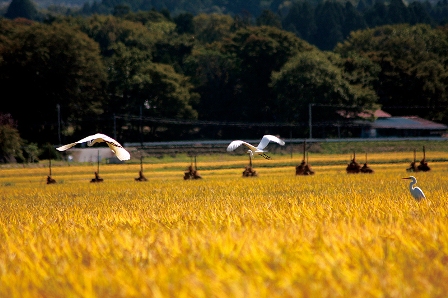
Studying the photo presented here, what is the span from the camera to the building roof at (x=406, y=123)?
3334 inches

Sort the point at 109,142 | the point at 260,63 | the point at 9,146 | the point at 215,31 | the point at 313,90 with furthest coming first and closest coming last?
the point at 215,31 < the point at 260,63 < the point at 313,90 < the point at 9,146 < the point at 109,142

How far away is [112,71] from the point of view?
278 ft

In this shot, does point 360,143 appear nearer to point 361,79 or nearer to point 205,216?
point 361,79

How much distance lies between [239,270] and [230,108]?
86635 millimetres

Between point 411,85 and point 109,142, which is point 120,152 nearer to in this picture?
point 109,142

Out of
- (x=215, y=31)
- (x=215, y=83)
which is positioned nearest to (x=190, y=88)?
(x=215, y=83)

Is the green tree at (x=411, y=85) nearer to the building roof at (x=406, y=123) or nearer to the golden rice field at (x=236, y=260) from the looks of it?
the building roof at (x=406, y=123)

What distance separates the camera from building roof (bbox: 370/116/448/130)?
278 feet

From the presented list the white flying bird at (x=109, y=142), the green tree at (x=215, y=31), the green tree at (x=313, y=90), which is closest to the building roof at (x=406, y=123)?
the green tree at (x=313, y=90)

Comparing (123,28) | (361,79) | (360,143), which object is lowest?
(360,143)

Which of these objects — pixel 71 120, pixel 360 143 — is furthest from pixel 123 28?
pixel 360 143

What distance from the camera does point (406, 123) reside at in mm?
86375

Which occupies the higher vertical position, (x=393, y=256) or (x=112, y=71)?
(x=112, y=71)

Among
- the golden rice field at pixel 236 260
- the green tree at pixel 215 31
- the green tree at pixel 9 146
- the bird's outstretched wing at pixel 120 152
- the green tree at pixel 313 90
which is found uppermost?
the green tree at pixel 215 31
